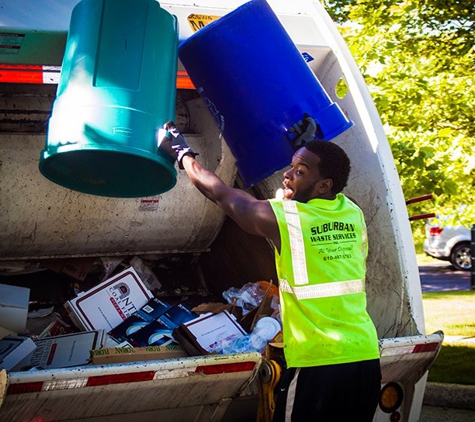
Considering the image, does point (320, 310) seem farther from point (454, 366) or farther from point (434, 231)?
point (434, 231)

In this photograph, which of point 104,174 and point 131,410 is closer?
Result: point 131,410

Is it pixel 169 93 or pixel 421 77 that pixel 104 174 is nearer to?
pixel 169 93

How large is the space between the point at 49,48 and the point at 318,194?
1.25 m

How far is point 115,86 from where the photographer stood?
9.40 ft

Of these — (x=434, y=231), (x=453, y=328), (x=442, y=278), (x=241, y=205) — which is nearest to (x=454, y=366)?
(x=453, y=328)

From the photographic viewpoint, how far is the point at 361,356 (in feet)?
8.43

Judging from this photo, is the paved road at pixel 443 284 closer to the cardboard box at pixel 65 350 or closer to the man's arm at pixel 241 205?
the cardboard box at pixel 65 350

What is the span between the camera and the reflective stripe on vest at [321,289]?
2.53m

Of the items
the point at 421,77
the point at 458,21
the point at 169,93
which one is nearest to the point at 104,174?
the point at 169,93

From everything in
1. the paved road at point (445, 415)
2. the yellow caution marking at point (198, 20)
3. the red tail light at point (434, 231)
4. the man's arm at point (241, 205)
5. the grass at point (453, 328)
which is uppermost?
the yellow caution marking at point (198, 20)

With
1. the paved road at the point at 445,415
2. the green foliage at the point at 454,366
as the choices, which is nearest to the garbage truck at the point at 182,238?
the paved road at the point at 445,415

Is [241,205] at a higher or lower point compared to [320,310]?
higher

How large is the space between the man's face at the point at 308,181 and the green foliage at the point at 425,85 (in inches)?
81.8

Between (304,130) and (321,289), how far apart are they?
0.81m
